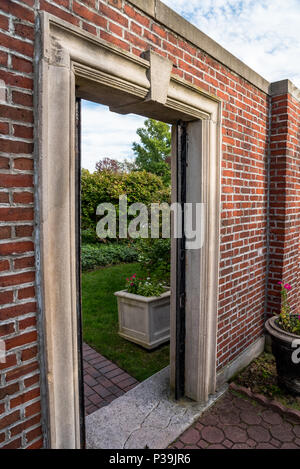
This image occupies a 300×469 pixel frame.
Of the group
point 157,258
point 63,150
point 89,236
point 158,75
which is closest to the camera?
point 63,150

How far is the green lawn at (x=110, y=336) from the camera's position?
12.4ft

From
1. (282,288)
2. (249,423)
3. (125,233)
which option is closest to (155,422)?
(249,423)

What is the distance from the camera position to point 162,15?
2.26m

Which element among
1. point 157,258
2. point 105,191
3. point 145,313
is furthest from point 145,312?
point 105,191

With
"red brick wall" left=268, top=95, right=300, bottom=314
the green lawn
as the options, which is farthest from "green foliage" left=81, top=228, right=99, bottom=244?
"red brick wall" left=268, top=95, right=300, bottom=314

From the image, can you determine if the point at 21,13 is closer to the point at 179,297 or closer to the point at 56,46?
the point at 56,46

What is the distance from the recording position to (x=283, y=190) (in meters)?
3.81

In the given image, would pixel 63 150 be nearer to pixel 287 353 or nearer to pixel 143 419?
pixel 143 419

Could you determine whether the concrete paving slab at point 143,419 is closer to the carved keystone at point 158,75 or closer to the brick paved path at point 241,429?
the brick paved path at point 241,429

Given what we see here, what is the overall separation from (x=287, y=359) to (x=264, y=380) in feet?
1.43

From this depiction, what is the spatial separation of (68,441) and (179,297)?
4.91ft

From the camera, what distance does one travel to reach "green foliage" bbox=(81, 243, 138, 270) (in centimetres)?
871

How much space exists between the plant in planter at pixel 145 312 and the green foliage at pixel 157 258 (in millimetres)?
521

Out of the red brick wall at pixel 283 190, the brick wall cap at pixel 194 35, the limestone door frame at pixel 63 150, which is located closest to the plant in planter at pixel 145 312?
the red brick wall at pixel 283 190
